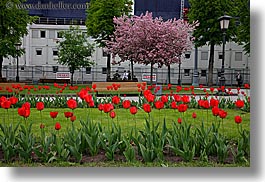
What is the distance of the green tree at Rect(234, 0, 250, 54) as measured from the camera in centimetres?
387

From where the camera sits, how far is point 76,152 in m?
3.41

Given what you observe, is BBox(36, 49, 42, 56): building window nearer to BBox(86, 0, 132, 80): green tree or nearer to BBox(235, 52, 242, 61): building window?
BBox(86, 0, 132, 80): green tree

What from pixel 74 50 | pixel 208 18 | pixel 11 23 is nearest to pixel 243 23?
pixel 208 18

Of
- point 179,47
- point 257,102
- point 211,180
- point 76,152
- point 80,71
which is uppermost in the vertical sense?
point 179,47

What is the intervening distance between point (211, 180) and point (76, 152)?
1300mm

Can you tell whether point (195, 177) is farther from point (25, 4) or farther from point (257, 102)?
point (25, 4)

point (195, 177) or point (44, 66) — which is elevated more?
point (44, 66)

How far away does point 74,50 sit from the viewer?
4926 mm

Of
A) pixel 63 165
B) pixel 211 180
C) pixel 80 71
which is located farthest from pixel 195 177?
pixel 80 71

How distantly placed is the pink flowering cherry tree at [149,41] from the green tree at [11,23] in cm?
116

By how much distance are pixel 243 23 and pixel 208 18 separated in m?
0.70

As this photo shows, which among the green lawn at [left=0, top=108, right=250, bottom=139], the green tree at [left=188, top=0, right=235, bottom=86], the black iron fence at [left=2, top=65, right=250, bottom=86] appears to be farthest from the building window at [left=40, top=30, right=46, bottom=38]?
the green tree at [left=188, top=0, right=235, bottom=86]

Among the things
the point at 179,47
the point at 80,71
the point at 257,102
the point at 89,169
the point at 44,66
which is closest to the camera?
the point at 89,169

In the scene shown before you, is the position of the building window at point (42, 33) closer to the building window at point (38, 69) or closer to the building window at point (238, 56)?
the building window at point (38, 69)
